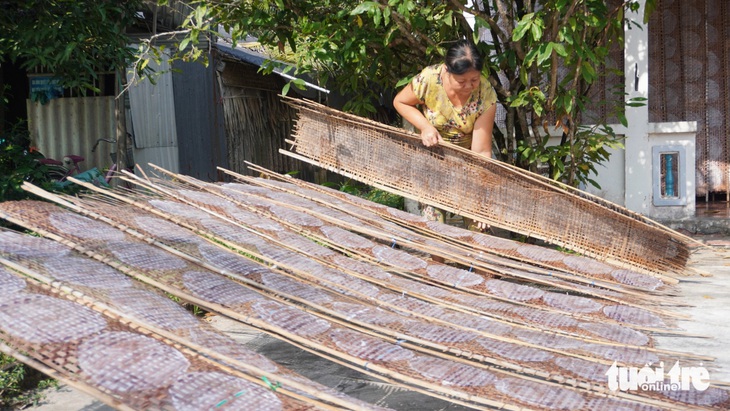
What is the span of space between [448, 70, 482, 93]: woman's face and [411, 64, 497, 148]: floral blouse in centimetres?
11

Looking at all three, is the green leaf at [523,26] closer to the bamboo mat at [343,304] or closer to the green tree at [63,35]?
the bamboo mat at [343,304]

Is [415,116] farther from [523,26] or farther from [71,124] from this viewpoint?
[71,124]

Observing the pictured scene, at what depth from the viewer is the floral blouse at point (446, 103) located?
400 cm

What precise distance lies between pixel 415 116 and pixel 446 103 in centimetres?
20

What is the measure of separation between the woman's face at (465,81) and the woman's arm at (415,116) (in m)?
Result: 0.26

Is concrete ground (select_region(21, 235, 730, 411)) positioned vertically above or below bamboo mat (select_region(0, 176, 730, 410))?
below

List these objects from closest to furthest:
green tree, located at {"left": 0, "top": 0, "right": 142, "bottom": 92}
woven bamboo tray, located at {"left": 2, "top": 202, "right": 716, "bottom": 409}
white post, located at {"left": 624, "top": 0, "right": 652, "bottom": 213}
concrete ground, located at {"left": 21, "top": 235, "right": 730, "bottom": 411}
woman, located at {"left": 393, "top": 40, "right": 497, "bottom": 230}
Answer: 1. woven bamboo tray, located at {"left": 2, "top": 202, "right": 716, "bottom": 409}
2. concrete ground, located at {"left": 21, "top": 235, "right": 730, "bottom": 411}
3. woman, located at {"left": 393, "top": 40, "right": 497, "bottom": 230}
4. green tree, located at {"left": 0, "top": 0, "right": 142, "bottom": 92}
5. white post, located at {"left": 624, "top": 0, "right": 652, "bottom": 213}

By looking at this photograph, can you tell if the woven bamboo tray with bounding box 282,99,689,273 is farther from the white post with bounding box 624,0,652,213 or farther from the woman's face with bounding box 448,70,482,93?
the white post with bounding box 624,0,652,213

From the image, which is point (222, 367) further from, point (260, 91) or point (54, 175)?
point (260, 91)

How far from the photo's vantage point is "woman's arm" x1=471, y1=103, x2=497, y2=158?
400 centimetres

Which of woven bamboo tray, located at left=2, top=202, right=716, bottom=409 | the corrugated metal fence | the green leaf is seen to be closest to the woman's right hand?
the green leaf

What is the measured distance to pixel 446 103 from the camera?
4.00 meters

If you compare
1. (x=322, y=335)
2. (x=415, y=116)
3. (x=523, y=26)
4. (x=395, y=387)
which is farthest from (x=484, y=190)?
(x=322, y=335)

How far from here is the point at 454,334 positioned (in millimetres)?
2115
